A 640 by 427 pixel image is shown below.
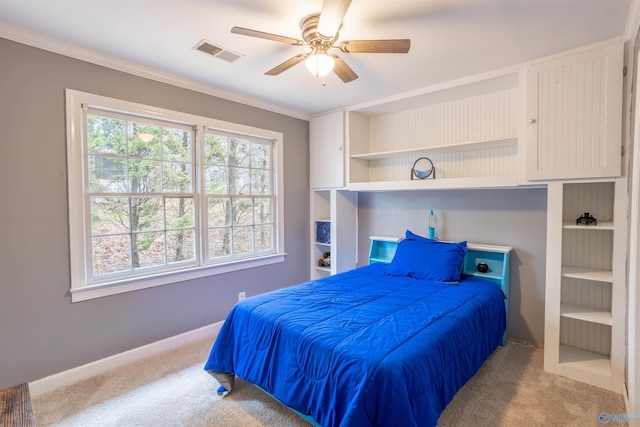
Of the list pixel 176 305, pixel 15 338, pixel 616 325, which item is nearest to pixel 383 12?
pixel 616 325

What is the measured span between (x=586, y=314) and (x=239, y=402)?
8.67 ft

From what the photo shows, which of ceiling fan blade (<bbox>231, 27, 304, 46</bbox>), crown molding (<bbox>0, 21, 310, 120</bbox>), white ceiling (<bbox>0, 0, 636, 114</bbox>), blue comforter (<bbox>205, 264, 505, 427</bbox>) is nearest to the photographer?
blue comforter (<bbox>205, 264, 505, 427</bbox>)

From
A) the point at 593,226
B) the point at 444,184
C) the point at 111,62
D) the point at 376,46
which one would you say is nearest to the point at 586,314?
the point at 593,226

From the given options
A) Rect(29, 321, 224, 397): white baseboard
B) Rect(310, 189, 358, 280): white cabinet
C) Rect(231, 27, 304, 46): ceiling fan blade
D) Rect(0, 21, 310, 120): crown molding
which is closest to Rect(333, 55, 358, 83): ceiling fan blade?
Rect(231, 27, 304, 46): ceiling fan blade

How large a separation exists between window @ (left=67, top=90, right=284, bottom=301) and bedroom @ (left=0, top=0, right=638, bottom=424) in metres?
0.10

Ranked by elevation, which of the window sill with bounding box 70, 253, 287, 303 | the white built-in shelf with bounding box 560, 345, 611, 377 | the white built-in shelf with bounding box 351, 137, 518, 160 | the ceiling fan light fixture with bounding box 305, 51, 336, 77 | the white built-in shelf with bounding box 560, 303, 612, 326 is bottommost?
the white built-in shelf with bounding box 560, 345, 611, 377

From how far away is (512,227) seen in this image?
2.91m

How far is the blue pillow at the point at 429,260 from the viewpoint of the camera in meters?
2.78

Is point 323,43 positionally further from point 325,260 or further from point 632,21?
point 325,260

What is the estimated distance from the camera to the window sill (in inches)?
92.0

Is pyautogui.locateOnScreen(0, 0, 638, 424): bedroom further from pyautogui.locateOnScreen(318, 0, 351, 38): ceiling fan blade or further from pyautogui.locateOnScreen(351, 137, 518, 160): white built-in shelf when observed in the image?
pyautogui.locateOnScreen(318, 0, 351, 38): ceiling fan blade

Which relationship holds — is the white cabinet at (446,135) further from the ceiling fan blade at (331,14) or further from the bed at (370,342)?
the ceiling fan blade at (331,14)

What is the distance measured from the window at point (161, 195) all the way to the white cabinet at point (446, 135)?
1.11 meters

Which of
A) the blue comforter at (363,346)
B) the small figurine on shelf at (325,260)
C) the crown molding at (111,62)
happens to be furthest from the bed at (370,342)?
the crown molding at (111,62)
